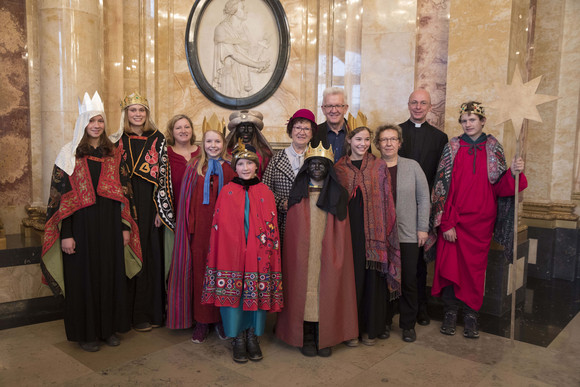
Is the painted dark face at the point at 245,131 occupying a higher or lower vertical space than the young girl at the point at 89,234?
higher

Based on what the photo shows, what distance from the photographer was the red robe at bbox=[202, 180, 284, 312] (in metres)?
3.23

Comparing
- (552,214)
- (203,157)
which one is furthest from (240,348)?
(552,214)

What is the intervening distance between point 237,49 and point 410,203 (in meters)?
3.52

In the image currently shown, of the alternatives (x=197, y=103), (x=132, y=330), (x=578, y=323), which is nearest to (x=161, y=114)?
(x=197, y=103)

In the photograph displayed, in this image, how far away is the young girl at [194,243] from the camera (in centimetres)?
369

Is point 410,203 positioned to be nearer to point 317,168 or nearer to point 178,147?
point 317,168

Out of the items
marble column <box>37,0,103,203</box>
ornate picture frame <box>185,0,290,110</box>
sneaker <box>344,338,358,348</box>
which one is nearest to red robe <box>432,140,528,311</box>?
sneaker <box>344,338,358,348</box>

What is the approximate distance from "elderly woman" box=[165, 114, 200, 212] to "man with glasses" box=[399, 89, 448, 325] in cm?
199

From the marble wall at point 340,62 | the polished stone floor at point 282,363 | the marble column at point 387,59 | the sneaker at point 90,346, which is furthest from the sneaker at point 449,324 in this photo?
the sneaker at point 90,346

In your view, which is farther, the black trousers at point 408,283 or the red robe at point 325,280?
the black trousers at point 408,283

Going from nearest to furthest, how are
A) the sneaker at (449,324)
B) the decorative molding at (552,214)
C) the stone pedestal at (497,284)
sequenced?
the sneaker at (449,324) → the stone pedestal at (497,284) → the decorative molding at (552,214)

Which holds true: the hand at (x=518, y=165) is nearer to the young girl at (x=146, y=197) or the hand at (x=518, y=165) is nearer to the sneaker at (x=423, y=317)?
the sneaker at (x=423, y=317)

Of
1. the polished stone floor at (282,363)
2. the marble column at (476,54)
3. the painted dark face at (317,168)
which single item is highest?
the marble column at (476,54)

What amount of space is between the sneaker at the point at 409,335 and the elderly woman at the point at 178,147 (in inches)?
88.2
